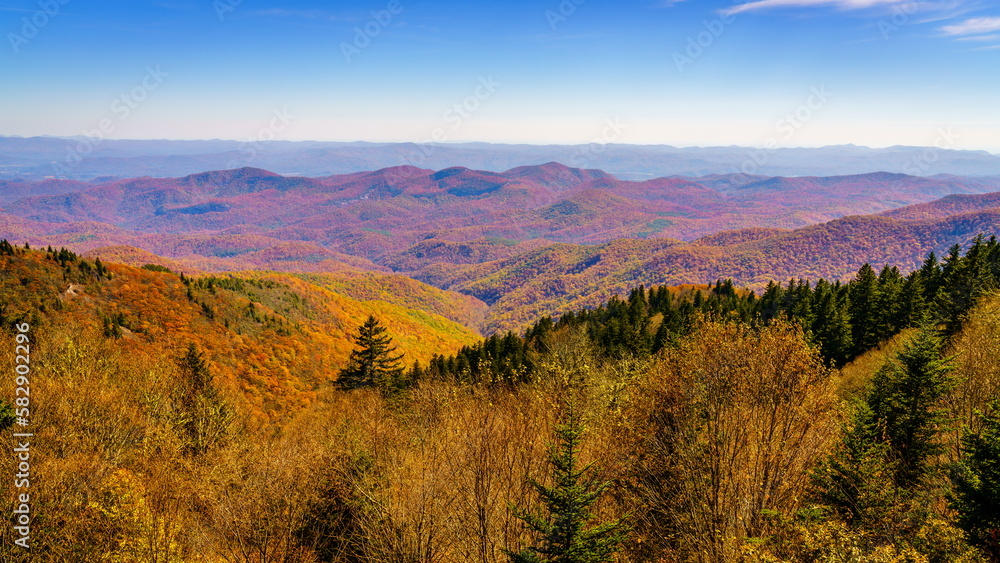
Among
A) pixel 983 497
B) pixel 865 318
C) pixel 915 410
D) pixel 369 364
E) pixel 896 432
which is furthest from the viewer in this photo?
pixel 369 364

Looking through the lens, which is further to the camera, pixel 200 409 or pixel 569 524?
A: pixel 200 409

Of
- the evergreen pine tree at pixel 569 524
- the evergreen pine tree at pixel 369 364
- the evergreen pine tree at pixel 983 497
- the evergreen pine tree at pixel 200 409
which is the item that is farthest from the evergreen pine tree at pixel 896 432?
the evergreen pine tree at pixel 369 364

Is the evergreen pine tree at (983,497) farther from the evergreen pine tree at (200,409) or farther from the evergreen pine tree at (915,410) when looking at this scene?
the evergreen pine tree at (200,409)

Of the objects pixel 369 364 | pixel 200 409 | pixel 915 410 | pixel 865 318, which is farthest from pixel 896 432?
pixel 369 364

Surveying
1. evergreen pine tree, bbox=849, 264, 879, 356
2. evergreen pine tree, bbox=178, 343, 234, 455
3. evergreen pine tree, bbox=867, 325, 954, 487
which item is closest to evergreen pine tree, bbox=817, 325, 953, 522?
evergreen pine tree, bbox=867, 325, 954, 487

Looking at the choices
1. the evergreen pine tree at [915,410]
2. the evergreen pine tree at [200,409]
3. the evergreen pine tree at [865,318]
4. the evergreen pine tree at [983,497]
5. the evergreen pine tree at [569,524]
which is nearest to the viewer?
the evergreen pine tree at [569,524]

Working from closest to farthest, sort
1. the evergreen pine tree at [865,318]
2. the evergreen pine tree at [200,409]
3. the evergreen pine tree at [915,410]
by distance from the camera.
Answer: the evergreen pine tree at [915,410] < the evergreen pine tree at [200,409] < the evergreen pine tree at [865,318]

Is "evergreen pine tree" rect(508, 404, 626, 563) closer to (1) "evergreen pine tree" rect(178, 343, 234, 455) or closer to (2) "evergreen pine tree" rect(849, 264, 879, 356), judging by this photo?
(1) "evergreen pine tree" rect(178, 343, 234, 455)

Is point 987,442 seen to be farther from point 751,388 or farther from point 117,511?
point 117,511

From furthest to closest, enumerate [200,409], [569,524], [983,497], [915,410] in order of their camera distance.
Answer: [200,409] → [915,410] → [983,497] → [569,524]

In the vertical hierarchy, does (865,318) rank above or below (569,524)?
below

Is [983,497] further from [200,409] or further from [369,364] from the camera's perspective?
[369,364]

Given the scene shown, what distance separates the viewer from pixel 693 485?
16859 millimetres

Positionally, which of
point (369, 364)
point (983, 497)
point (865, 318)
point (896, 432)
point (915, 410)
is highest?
point (983, 497)
